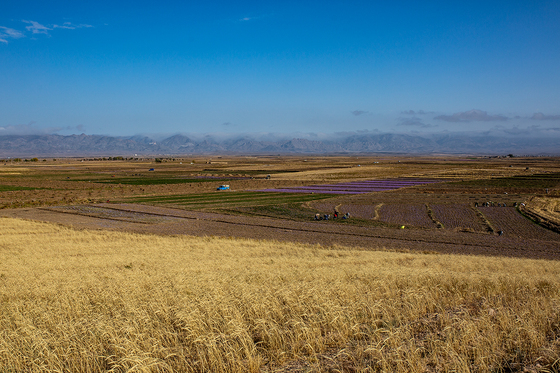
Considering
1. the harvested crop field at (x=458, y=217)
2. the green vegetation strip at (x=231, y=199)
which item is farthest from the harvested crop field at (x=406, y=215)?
the green vegetation strip at (x=231, y=199)

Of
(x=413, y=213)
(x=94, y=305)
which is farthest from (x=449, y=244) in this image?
(x=94, y=305)

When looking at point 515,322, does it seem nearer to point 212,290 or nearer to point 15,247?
point 212,290

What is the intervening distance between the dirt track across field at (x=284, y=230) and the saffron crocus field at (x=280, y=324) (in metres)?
18.7

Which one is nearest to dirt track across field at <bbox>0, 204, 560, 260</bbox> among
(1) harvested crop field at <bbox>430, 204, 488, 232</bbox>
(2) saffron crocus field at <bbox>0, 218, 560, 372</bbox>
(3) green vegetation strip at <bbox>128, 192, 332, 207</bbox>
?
(1) harvested crop field at <bbox>430, 204, 488, 232</bbox>

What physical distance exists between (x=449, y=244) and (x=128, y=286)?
2632 cm

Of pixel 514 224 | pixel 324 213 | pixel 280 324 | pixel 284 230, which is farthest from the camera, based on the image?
pixel 324 213

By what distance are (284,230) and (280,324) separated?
28762 mm

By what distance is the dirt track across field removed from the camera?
28.1 m

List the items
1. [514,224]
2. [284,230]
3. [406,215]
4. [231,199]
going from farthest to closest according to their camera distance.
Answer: [231,199] < [406,215] < [514,224] < [284,230]

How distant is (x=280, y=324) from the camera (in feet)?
23.2

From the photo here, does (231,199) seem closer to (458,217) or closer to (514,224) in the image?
(458,217)

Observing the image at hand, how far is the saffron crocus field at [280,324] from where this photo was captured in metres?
5.43

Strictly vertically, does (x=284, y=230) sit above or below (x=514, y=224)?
below

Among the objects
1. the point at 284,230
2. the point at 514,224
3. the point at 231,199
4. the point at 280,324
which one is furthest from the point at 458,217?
the point at 280,324
